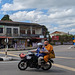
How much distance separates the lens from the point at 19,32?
38.8 meters

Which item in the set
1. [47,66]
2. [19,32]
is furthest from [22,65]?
[19,32]

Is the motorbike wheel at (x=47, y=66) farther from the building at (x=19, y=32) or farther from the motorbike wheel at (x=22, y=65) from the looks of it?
the building at (x=19, y=32)

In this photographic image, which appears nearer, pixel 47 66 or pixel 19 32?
pixel 47 66

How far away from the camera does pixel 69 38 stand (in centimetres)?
5538

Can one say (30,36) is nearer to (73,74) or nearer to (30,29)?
(30,29)

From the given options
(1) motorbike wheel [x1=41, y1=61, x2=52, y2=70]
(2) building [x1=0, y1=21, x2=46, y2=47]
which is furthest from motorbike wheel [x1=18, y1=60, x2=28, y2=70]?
(2) building [x1=0, y1=21, x2=46, y2=47]

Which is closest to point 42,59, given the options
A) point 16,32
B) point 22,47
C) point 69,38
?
point 22,47

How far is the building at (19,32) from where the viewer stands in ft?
119

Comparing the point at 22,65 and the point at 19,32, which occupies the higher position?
the point at 19,32

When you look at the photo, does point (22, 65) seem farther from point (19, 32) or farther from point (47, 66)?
point (19, 32)

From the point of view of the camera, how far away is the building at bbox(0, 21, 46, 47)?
3625 centimetres

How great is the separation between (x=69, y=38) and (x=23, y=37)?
2260cm

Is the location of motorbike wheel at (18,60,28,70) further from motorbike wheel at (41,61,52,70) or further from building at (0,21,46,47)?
building at (0,21,46,47)

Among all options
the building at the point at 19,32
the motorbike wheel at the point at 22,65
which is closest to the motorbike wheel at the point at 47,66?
the motorbike wheel at the point at 22,65
